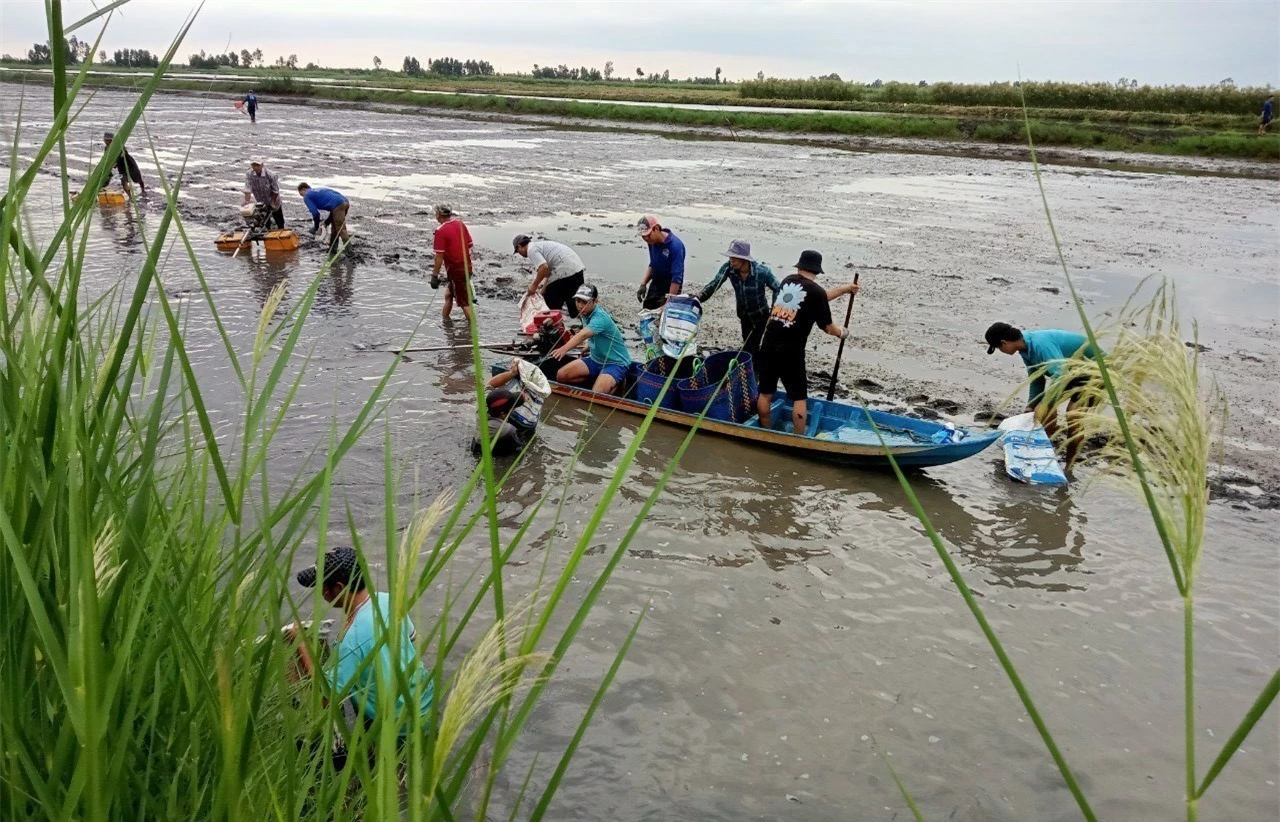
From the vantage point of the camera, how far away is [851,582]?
250 inches

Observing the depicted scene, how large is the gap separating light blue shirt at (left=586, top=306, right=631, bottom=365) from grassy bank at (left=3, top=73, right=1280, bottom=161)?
93.5 feet

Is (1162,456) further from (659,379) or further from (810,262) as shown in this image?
(659,379)

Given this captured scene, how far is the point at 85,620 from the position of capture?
1.04m

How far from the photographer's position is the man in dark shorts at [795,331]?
26.1 feet

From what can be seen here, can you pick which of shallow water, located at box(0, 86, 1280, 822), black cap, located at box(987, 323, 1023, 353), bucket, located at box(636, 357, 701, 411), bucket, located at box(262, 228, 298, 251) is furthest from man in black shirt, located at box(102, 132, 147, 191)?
black cap, located at box(987, 323, 1023, 353)

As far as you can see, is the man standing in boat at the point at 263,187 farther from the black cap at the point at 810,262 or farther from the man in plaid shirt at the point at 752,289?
the black cap at the point at 810,262

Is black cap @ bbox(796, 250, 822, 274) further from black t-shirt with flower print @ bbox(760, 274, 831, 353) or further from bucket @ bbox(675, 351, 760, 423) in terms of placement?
bucket @ bbox(675, 351, 760, 423)

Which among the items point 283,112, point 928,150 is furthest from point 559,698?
point 283,112

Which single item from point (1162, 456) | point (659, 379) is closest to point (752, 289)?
point (659, 379)

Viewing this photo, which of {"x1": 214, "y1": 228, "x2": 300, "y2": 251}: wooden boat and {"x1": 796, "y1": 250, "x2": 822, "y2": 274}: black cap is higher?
{"x1": 796, "y1": 250, "x2": 822, "y2": 274}: black cap

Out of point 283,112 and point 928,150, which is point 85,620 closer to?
point 928,150

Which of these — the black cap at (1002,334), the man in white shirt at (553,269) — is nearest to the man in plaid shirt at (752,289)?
the black cap at (1002,334)

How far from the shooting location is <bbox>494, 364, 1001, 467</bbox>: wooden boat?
743 cm

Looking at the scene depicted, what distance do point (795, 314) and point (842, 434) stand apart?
1.37 metres
